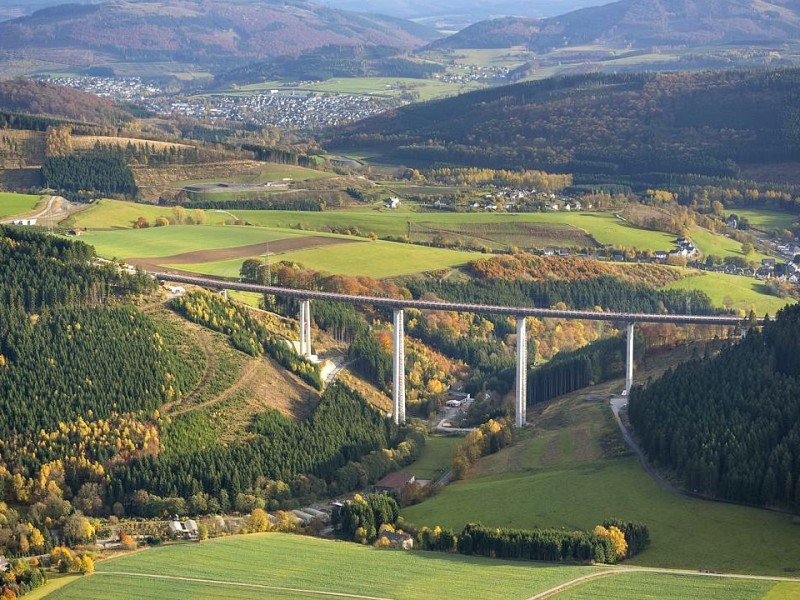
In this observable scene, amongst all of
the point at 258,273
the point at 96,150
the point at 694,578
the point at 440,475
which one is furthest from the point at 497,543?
the point at 96,150

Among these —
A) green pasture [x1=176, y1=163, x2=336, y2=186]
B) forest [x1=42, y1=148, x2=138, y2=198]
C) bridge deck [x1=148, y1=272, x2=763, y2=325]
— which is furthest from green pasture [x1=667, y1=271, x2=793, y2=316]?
forest [x1=42, y1=148, x2=138, y2=198]

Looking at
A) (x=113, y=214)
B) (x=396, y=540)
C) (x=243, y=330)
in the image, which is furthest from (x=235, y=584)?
(x=113, y=214)

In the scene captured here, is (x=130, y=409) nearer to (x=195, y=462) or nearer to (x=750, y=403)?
(x=195, y=462)

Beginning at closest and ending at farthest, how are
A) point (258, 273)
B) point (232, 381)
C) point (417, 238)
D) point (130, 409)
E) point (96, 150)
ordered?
point (130, 409) → point (232, 381) → point (258, 273) → point (417, 238) → point (96, 150)

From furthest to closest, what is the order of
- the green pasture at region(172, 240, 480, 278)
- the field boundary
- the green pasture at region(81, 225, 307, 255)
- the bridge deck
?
the green pasture at region(81, 225, 307, 255)
the green pasture at region(172, 240, 480, 278)
the bridge deck
the field boundary

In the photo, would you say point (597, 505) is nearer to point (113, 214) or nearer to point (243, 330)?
point (243, 330)

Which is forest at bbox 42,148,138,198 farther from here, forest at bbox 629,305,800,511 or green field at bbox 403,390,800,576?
forest at bbox 629,305,800,511
